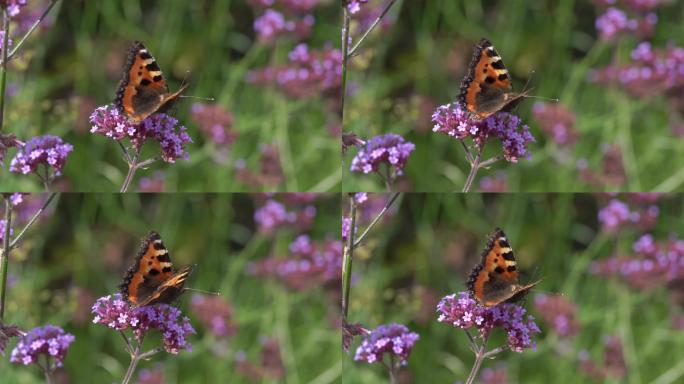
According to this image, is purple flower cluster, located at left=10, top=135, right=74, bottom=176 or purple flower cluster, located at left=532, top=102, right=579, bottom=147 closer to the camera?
purple flower cluster, located at left=10, top=135, right=74, bottom=176

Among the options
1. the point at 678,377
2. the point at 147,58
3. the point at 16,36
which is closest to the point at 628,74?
the point at 678,377

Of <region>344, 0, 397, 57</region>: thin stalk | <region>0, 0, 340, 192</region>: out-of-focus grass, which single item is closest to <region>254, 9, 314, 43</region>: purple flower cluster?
<region>0, 0, 340, 192</region>: out-of-focus grass

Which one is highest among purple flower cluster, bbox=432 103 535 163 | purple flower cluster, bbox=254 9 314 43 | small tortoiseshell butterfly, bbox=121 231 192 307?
purple flower cluster, bbox=254 9 314 43

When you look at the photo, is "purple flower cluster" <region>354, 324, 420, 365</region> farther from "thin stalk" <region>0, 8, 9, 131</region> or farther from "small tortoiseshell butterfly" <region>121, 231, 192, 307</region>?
"thin stalk" <region>0, 8, 9, 131</region>

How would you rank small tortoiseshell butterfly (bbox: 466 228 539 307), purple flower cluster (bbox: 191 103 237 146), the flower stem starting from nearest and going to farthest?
small tortoiseshell butterfly (bbox: 466 228 539 307) < the flower stem < purple flower cluster (bbox: 191 103 237 146)

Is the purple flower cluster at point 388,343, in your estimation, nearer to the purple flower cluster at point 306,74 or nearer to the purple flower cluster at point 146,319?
the purple flower cluster at point 146,319

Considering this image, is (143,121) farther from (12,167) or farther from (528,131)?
(528,131)

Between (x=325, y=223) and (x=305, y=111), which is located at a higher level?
(x=305, y=111)
